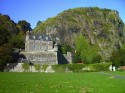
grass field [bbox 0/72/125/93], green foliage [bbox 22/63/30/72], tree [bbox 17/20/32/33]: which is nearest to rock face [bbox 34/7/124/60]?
tree [bbox 17/20/32/33]

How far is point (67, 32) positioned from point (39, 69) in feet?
168

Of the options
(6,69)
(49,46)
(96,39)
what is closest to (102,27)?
(96,39)

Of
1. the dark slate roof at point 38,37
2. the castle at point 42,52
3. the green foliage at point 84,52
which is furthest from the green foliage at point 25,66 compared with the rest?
the green foliage at point 84,52

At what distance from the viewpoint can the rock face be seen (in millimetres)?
106188

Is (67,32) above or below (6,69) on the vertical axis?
above

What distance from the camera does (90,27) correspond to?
118812mm

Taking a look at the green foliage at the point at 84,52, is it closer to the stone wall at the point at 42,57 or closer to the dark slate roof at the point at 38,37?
the dark slate roof at the point at 38,37

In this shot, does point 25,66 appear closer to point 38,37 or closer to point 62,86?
point 38,37

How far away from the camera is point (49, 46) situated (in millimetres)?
80125

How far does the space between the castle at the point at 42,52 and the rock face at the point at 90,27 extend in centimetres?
1922

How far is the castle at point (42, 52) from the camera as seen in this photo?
69750 millimetres

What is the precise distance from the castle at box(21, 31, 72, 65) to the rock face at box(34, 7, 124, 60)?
63.0ft

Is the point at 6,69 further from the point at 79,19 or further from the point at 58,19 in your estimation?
the point at 79,19

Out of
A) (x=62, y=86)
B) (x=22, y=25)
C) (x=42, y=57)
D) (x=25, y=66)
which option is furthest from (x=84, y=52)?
(x=62, y=86)
